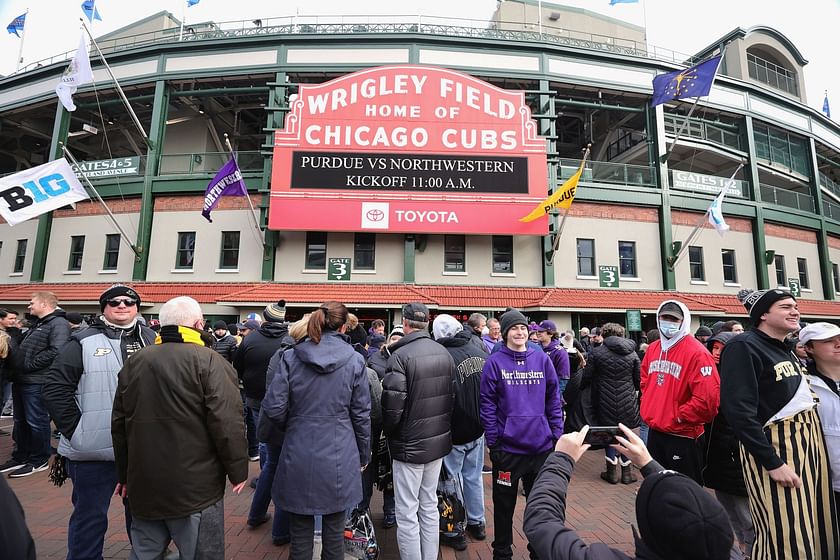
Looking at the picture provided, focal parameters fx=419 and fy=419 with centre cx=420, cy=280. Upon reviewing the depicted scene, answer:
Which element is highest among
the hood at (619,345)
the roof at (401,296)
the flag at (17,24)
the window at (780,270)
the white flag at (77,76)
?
the flag at (17,24)

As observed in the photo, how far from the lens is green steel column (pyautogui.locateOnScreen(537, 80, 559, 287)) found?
51.0 feet

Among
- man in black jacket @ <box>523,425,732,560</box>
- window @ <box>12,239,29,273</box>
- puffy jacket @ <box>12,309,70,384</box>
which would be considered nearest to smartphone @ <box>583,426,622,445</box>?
man in black jacket @ <box>523,425,732,560</box>

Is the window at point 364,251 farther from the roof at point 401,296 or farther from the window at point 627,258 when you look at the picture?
the window at point 627,258

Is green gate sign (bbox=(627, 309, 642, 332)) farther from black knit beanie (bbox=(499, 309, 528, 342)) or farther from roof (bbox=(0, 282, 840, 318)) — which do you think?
black knit beanie (bbox=(499, 309, 528, 342))

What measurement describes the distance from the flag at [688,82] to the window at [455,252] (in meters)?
8.60

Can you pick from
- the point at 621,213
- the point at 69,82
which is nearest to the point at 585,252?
the point at 621,213

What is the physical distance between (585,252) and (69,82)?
58.2 feet

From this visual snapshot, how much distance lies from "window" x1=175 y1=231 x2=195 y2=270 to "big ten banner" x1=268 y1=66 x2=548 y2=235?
390 cm

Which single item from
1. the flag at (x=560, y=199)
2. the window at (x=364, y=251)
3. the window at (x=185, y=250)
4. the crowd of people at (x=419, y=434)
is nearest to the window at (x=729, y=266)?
the flag at (x=560, y=199)

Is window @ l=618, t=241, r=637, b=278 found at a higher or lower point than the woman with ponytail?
higher

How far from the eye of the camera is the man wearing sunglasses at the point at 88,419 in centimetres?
300

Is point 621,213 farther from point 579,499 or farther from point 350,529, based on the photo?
point 350,529

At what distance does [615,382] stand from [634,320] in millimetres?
10068

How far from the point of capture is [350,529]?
3477 millimetres
